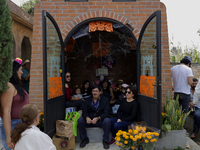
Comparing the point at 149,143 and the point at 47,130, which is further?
the point at 47,130

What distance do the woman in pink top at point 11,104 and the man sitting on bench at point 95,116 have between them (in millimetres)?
1850

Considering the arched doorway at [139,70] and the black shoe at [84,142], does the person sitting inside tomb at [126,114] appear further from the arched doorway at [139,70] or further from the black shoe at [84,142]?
the black shoe at [84,142]

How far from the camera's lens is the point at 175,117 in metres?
3.75

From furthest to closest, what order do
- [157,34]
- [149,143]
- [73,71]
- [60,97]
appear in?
1. [73,71]
2. [60,97]
3. [157,34]
4. [149,143]

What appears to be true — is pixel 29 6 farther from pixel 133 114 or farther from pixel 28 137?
pixel 28 137

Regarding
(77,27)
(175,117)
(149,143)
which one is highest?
(77,27)

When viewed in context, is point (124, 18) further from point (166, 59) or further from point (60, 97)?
point (60, 97)

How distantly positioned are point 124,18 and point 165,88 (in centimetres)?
195

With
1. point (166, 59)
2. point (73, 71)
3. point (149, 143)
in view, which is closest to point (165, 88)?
point (166, 59)

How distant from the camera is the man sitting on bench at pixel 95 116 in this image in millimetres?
3969

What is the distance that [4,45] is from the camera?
2014 millimetres

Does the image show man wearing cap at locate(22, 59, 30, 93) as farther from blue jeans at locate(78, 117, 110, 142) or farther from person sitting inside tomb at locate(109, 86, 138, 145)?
person sitting inside tomb at locate(109, 86, 138, 145)

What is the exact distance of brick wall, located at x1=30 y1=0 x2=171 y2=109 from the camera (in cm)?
451

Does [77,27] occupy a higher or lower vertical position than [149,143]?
higher
